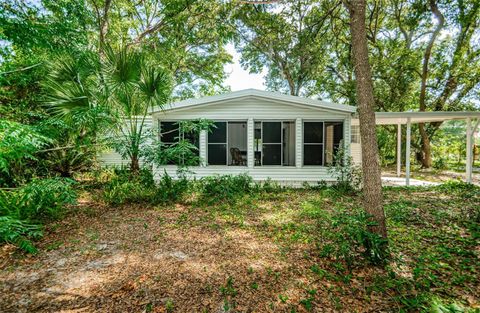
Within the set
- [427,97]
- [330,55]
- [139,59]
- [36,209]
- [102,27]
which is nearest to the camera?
[36,209]

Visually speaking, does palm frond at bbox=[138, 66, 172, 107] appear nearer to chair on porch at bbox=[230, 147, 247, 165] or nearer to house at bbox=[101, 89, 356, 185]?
house at bbox=[101, 89, 356, 185]

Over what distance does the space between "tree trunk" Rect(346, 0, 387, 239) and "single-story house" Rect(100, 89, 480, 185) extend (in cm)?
429

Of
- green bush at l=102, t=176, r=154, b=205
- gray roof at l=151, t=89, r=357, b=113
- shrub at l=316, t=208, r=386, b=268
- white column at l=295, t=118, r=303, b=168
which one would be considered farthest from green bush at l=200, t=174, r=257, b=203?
shrub at l=316, t=208, r=386, b=268

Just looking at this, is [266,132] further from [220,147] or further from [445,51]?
[445,51]

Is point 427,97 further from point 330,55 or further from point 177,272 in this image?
point 177,272

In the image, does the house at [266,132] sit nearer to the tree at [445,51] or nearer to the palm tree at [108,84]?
the palm tree at [108,84]

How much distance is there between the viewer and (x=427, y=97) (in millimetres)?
14031

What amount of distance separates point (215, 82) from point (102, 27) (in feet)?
28.1

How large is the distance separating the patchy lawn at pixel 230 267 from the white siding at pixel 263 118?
3.06 metres

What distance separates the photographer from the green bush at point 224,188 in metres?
6.29

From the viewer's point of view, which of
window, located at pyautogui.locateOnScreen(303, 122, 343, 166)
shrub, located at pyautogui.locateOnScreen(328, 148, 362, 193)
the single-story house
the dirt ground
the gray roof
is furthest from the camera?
window, located at pyautogui.locateOnScreen(303, 122, 343, 166)

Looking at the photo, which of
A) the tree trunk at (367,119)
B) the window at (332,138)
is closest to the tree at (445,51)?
the window at (332,138)

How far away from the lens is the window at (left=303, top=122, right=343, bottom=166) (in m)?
7.88

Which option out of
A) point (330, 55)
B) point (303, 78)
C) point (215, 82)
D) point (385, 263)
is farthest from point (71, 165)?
point (330, 55)
